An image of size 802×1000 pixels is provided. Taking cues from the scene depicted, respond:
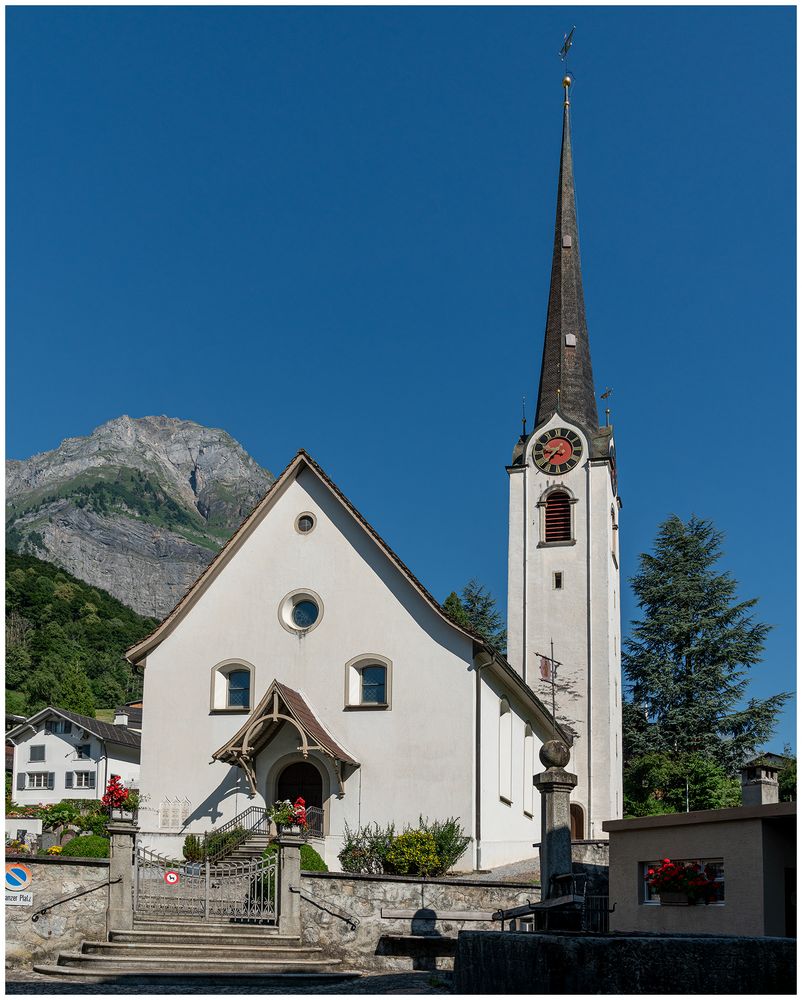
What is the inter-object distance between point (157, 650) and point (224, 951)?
38.0 ft

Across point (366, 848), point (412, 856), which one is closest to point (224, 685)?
point (366, 848)

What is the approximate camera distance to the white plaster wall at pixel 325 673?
25.2 m

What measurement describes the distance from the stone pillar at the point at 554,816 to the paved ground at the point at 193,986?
1985 millimetres

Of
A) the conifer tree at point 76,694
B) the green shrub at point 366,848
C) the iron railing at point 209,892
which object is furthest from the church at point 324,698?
the conifer tree at point 76,694

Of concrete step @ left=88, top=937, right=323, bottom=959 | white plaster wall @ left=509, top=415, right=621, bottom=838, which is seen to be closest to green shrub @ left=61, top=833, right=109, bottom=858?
concrete step @ left=88, top=937, right=323, bottom=959

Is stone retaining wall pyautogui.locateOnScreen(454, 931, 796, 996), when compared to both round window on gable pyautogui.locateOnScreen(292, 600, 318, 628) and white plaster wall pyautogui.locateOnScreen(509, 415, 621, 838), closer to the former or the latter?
round window on gable pyautogui.locateOnScreen(292, 600, 318, 628)

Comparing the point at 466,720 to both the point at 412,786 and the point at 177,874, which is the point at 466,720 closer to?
the point at 412,786

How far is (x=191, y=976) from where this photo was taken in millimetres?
15492

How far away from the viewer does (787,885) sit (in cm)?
1591

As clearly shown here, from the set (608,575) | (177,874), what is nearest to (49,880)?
(177,874)

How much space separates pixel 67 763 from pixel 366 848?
148ft

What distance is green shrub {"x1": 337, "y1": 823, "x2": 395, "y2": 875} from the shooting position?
23203mm

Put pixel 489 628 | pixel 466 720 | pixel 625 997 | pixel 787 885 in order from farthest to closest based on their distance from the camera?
pixel 489 628 < pixel 466 720 < pixel 787 885 < pixel 625 997

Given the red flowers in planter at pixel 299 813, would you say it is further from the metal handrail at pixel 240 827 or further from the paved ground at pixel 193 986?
the paved ground at pixel 193 986
